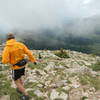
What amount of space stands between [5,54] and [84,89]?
4.57 metres

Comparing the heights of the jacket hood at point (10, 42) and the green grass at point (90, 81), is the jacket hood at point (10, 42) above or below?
above

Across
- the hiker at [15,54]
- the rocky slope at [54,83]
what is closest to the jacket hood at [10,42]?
the hiker at [15,54]

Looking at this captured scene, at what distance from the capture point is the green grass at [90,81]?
12.1m

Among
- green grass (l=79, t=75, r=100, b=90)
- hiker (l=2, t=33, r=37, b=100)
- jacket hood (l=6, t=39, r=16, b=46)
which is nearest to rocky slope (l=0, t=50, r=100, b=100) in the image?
green grass (l=79, t=75, r=100, b=90)

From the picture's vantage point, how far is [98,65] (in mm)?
16047

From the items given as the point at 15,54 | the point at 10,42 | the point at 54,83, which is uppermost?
the point at 10,42

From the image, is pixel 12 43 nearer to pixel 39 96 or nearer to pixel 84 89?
pixel 39 96

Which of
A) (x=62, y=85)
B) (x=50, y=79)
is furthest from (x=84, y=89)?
(x=50, y=79)

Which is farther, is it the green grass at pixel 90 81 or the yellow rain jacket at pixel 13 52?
the green grass at pixel 90 81

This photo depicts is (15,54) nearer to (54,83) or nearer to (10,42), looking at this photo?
(10,42)

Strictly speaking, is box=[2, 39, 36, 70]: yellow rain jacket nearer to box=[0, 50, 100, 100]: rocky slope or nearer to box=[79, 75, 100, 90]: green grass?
box=[0, 50, 100, 100]: rocky slope

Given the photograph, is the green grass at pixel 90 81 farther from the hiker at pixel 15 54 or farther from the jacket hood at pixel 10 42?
the jacket hood at pixel 10 42

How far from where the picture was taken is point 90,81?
41.3 feet

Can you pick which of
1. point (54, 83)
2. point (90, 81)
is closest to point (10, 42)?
point (54, 83)
